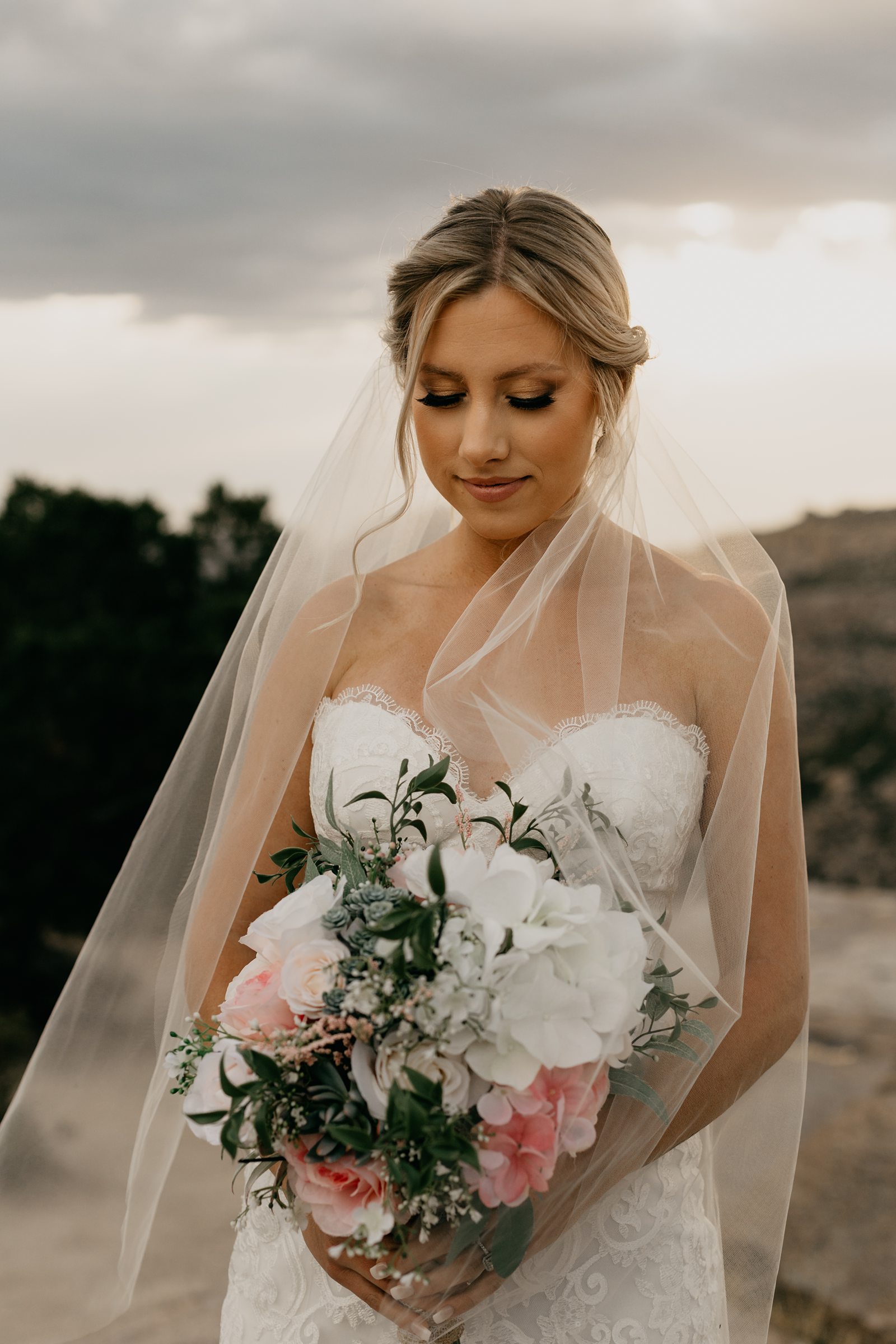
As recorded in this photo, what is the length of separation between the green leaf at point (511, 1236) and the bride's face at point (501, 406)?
1321mm

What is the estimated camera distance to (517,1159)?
5.22 feet

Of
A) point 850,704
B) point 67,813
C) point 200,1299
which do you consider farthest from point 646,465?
point 850,704

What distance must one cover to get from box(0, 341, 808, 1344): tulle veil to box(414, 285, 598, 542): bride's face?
0.47ft

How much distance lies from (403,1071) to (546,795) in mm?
619

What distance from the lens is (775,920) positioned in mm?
2232

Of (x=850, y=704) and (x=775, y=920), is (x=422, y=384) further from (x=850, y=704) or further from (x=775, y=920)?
(x=850, y=704)

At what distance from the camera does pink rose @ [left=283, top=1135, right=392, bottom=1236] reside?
5.17ft

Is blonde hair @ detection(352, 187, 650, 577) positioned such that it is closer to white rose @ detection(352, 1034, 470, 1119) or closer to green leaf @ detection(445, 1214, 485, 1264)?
white rose @ detection(352, 1034, 470, 1119)

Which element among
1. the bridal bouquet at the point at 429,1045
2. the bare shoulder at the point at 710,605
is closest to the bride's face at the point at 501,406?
the bare shoulder at the point at 710,605

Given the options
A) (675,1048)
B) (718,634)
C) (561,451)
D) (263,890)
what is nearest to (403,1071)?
(675,1048)

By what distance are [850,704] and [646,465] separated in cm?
797

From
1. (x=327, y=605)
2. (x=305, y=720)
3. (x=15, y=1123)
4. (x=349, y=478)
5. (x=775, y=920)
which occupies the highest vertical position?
(x=349, y=478)

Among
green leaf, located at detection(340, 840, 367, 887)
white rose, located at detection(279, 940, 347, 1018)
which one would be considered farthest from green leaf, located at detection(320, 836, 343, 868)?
white rose, located at detection(279, 940, 347, 1018)

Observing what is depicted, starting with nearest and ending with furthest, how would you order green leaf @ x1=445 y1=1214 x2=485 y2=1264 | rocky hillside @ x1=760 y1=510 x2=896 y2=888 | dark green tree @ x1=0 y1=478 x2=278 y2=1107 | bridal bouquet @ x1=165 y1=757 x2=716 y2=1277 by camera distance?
bridal bouquet @ x1=165 y1=757 x2=716 y2=1277 → green leaf @ x1=445 y1=1214 x2=485 y2=1264 → dark green tree @ x1=0 y1=478 x2=278 y2=1107 → rocky hillside @ x1=760 y1=510 x2=896 y2=888
